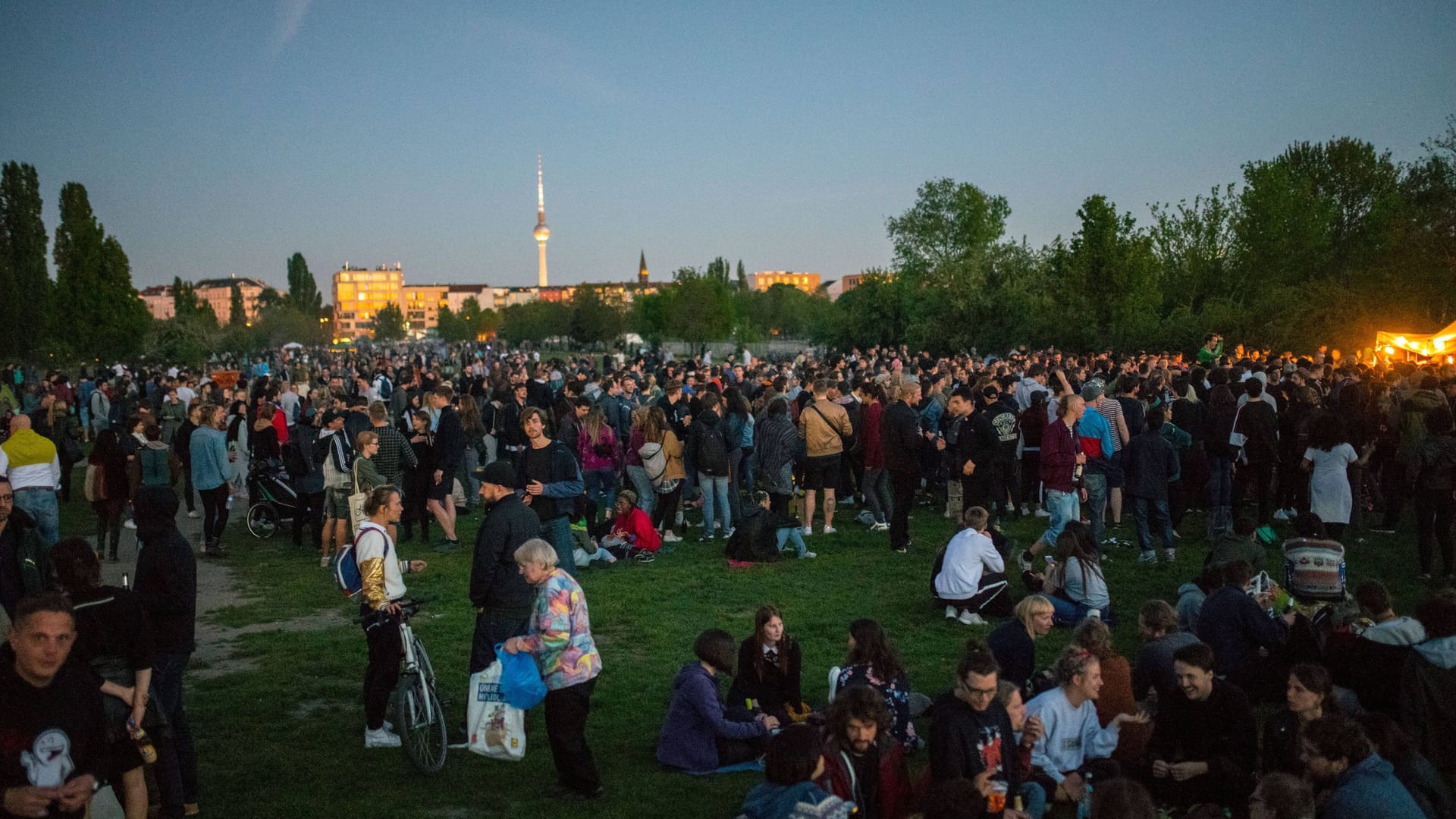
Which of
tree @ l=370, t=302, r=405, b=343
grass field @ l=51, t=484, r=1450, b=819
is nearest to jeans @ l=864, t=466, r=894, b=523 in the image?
grass field @ l=51, t=484, r=1450, b=819

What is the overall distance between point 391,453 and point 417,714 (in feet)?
18.6

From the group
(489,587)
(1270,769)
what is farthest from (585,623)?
(1270,769)

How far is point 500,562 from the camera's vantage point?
6344 millimetres

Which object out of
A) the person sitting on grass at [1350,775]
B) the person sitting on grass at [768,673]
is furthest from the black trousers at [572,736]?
the person sitting on grass at [1350,775]

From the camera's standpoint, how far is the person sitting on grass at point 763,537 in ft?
37.7

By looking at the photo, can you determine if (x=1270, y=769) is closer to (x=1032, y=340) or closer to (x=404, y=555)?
(x=404, y=555)

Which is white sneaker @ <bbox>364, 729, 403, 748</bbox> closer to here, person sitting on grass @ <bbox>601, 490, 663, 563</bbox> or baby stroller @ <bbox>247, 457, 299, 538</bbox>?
person sitting on grass @ <bbox>601, 490, 663, 563</bbox>

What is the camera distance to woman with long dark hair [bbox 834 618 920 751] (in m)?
5.91

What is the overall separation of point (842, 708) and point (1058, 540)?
14.2ft

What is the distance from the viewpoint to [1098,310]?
38094 mm

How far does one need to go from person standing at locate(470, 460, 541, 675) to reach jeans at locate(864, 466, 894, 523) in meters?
7.44

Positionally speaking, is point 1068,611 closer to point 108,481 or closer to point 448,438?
point 448,438

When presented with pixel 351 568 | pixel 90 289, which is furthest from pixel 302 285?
pixel 351 568

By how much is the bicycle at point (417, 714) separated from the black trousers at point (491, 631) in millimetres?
340
